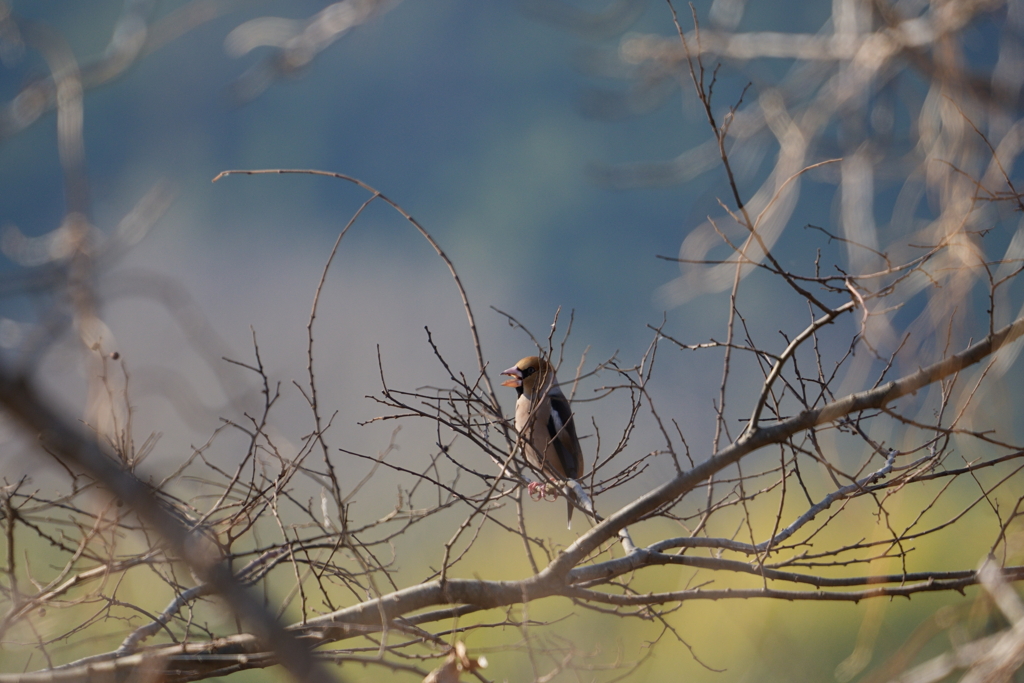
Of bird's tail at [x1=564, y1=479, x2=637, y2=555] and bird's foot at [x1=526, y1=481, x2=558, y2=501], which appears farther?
bird's foot at [x1=526, y1=481, x2=558, y2=501]

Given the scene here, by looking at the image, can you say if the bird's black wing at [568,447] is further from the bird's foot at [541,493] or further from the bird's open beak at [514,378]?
the bird's foot at [541,493]

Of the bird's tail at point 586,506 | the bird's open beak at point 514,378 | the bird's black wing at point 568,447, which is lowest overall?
the bird's tail at point 586,506

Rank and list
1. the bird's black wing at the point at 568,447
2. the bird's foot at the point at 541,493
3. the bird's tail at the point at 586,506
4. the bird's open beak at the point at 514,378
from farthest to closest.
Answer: the bird's black wing at the point at 568,447 → the bird's open beak at the point at 514,378 → the bird's foot at the point at 541,493 → the bird's tail at the point at 586,506

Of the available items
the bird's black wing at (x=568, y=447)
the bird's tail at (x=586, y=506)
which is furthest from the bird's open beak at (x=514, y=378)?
the bird's tail at (x=586, y=506)

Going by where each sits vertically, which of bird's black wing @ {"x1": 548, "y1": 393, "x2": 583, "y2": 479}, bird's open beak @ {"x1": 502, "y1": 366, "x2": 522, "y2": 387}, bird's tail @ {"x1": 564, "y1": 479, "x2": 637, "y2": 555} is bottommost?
bird's tail @ {"x1": 564, "y1": 479, "x2": 637, "y2": 555}

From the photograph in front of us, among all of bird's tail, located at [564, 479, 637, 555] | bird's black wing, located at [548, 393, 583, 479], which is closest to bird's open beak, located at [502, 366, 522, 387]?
bird's black wing, located at [548, 393, 583, 479]

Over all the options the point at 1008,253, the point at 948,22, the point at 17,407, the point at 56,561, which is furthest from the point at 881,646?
the point at 17,407

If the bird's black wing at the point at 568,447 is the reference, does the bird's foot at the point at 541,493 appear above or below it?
below

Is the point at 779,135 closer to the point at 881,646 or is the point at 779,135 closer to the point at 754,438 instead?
the point at 754,438

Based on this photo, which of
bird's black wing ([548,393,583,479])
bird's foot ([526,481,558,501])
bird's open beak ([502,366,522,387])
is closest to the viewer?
bird's foot ([526,481,558,501])

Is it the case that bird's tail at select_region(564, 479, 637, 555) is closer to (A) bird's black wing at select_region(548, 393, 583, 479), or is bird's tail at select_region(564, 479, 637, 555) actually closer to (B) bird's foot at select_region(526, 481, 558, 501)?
(B) bird's foot at select_region(526, 481, 558, 501)

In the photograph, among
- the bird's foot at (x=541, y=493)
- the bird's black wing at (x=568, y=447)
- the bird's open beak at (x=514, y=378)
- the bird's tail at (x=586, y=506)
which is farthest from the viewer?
the bird's black wing at (x=568, y=447)

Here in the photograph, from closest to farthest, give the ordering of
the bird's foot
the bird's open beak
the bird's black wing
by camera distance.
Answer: the bird's foot, the bird's open beak, the bird's black wing

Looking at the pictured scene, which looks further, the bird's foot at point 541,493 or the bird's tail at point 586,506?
the bird's foot at point 541,493
